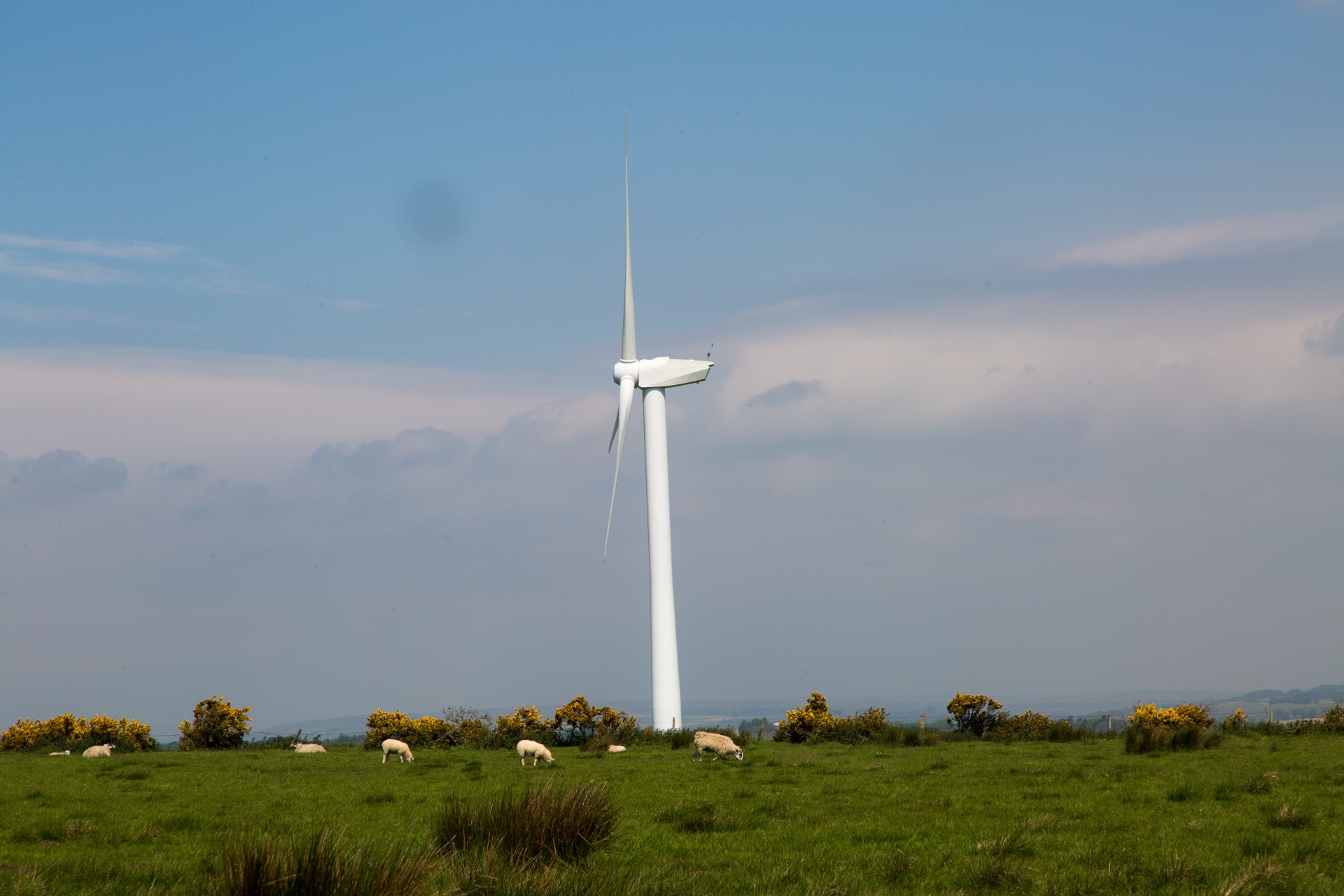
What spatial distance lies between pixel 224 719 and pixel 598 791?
105 feet

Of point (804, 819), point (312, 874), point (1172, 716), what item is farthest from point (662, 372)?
point (312, 874)

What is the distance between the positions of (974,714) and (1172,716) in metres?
7.05

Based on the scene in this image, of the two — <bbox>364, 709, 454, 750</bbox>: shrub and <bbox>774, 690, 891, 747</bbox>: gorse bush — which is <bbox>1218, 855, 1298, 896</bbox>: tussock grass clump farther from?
<bbox>364, 709, 454, 750</bbox>: shrub

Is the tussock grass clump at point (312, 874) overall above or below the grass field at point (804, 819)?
above

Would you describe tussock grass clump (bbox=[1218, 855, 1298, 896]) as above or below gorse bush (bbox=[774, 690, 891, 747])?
above

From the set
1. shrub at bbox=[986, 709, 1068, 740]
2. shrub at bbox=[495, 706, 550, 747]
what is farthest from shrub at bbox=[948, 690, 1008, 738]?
shrub at bbox=[495, 706, 550, 747]

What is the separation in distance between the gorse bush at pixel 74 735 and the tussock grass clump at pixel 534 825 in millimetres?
32370

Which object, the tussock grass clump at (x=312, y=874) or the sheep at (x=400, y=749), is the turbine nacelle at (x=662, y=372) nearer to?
the sheep at (x=400, y=749)

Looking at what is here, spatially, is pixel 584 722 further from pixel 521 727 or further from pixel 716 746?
pixel 716 746

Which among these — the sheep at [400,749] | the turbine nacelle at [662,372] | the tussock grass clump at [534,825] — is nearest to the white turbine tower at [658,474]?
the turbine nacelle at [662,372]

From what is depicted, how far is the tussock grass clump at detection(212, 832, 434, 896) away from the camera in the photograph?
932 cm

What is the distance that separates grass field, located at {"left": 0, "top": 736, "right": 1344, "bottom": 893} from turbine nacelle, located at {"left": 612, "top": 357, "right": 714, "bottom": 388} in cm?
2306

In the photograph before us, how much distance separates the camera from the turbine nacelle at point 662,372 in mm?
50531

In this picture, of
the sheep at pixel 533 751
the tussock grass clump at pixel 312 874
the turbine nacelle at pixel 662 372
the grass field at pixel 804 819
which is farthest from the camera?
the turbine nacelle at pixel 662 372
